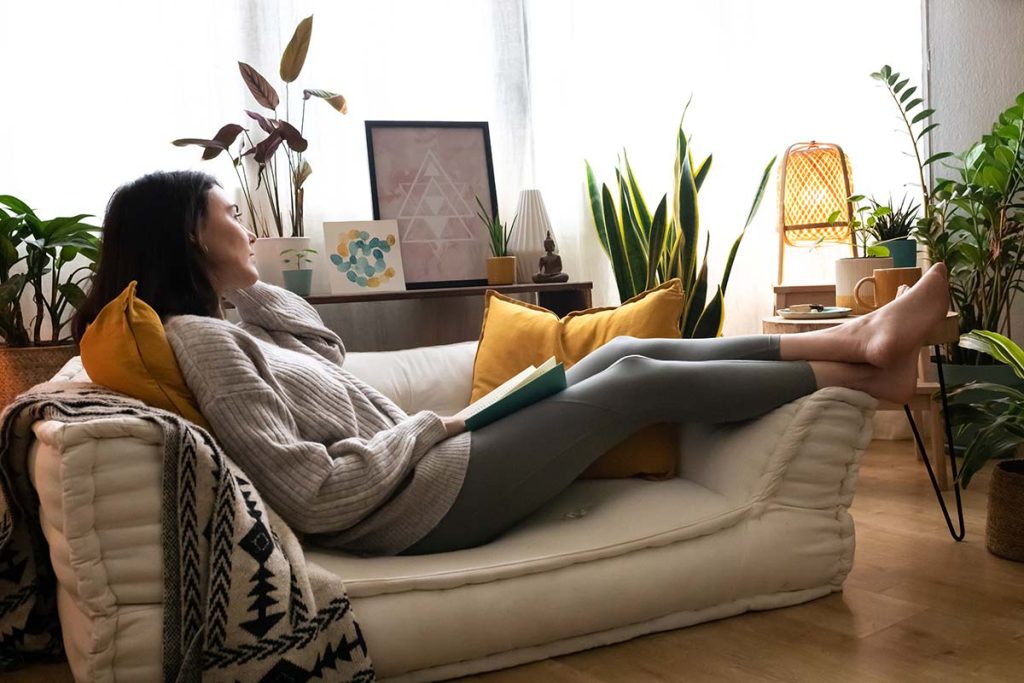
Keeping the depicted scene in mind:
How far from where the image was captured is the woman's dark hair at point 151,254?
5.83 feet

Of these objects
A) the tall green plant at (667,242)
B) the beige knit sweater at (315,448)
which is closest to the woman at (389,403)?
the beige knit sweater at (315,448)

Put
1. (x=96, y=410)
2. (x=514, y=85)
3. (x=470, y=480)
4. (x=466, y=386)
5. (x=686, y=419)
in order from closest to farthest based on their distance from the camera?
(x=96, y=410), (x=470, y=480), (x=686, y=419), (x=466, y=386), (x=514, y=85)

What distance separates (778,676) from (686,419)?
0.52m

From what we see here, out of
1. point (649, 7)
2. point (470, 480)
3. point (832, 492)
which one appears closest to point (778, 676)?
point (832, 492)

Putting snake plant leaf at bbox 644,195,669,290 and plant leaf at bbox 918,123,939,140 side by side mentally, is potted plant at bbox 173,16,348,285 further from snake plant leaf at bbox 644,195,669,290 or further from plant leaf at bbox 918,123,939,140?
plant leaf at bbox 918,123,939,140

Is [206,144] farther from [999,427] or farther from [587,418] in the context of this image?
[999,427]

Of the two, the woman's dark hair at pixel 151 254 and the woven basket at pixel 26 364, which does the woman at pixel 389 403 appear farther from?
the woven basket at pixel 26 364

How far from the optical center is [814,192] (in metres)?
3.72

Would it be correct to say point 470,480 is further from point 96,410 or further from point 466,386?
point 466,386

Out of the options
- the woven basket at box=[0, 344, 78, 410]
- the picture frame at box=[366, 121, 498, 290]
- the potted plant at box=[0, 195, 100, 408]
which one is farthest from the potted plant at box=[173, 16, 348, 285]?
the woven basket at box=[0, 344, 78, 410]

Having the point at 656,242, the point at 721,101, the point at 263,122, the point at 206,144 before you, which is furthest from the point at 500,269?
the point at 721,101

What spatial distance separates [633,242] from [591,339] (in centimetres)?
106

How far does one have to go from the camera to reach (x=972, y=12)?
3.50 meters

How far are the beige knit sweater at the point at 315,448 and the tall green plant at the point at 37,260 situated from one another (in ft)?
3.39
